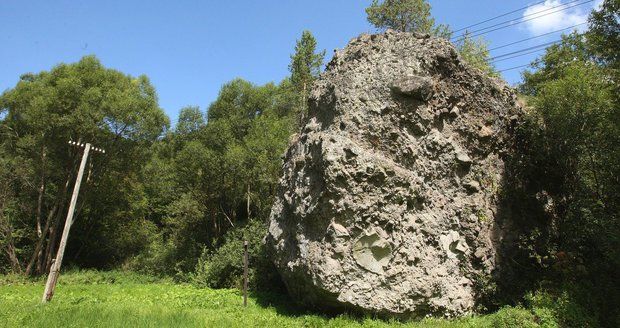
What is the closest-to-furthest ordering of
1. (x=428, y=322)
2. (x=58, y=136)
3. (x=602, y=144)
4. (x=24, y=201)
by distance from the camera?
1. (x=428, y=322)
2. (x=602, y=144)
3. (x=58, y=136)
4. (x=24, y=201)

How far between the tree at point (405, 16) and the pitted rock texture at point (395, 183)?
11.5m

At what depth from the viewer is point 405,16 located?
2530 centimetres

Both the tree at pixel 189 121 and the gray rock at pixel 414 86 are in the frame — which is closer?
the gray rock at pixel 414 86

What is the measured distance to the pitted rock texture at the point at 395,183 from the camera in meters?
11.7

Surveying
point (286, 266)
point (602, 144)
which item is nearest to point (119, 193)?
point (286, 266)

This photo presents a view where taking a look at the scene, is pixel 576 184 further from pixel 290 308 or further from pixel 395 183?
pixel 290 308

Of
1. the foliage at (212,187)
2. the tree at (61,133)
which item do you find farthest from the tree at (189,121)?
the tree at (61,133)

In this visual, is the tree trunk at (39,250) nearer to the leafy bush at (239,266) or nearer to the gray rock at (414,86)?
the leafy bush at (239,266)

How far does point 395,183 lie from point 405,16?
16.5 meters

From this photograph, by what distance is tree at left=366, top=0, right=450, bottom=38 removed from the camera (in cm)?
2484

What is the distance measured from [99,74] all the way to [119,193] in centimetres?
956

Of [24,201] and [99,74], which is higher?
[99,74]

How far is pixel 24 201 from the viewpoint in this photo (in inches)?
1011

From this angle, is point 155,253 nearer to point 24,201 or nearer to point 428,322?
point 24,201
